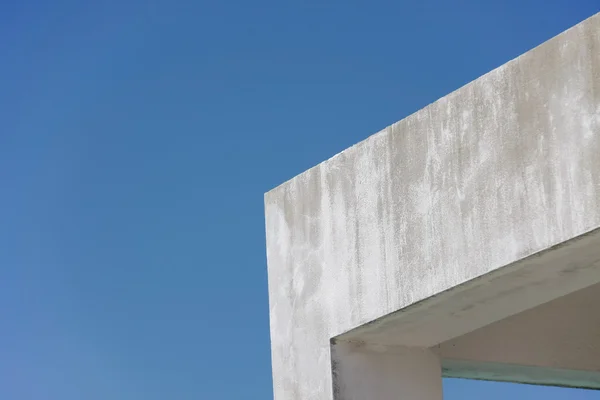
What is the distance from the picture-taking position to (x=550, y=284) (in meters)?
4.93

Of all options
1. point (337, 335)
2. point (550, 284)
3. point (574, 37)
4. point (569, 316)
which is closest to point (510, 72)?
point (574, 37)

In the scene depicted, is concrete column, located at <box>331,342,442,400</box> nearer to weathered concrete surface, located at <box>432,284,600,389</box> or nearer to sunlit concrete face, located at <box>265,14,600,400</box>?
sunlit concrete face, located at <box>265,14,600,400</box>

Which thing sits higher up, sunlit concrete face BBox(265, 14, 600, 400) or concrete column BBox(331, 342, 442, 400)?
sunlit concrete face BBox(265, 14, 600, 400)

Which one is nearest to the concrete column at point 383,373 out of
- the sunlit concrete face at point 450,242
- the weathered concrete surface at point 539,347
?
the sunlit concrete face at point 450,242

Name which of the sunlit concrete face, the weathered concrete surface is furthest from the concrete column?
the weathered concrete surface

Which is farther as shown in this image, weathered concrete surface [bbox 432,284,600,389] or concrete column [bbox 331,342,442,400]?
weathered concrete surface [bbox 432,284,600,389]

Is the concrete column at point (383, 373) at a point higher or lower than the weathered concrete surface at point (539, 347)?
lower

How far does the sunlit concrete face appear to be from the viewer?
4.49 metres

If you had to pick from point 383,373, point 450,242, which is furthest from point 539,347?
point 450,242

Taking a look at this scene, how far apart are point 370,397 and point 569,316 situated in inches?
51.3

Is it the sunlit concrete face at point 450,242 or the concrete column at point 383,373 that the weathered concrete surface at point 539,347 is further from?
the concrete column at point 383,373

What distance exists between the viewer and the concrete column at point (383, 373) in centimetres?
552

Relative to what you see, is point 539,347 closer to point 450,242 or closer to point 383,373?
point 383,373

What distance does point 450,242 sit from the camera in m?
4.94
